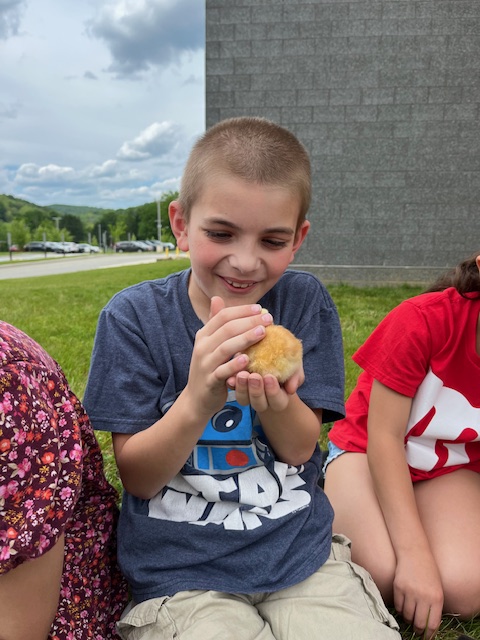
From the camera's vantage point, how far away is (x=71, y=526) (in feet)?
4.91

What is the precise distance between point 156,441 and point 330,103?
30.6 feet

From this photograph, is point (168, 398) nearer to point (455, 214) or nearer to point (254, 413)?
point (254, 413)

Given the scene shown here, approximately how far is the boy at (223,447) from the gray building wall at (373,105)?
343 inches

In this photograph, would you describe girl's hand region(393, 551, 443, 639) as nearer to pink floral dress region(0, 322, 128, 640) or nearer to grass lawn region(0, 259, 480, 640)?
grass lawn region(0, 259, 480, 640)

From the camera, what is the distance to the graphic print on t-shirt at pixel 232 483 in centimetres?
154

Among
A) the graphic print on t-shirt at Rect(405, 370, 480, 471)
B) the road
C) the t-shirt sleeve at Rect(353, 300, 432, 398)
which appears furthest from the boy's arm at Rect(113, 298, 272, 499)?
the road

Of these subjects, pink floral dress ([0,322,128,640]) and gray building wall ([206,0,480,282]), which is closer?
pink floral dress ([0,322,128,640])

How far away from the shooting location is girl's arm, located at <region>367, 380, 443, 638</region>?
6.12ft

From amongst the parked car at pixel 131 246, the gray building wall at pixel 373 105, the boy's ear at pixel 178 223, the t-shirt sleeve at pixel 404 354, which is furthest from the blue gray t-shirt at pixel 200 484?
the parked car at pixel 131 246

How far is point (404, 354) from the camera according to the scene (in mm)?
2006

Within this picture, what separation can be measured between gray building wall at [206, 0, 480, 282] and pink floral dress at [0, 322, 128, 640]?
9136mm

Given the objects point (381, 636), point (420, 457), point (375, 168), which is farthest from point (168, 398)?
point (375, 168)

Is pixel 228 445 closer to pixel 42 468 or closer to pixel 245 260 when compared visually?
pixel 245 260

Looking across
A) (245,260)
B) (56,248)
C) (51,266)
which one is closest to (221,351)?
(245,260)
